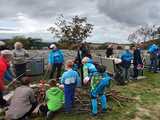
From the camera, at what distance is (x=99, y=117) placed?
902cm

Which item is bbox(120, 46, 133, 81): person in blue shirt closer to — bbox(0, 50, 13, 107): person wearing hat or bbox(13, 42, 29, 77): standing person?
bbox(13, 42, 29, 77): standing person

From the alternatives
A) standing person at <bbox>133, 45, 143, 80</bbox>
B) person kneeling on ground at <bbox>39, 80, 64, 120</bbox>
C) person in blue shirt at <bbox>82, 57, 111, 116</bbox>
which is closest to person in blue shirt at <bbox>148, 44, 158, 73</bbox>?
standing person at <bbox>133, 45, 143, 80</bbox>

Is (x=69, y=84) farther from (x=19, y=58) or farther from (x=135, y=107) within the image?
(x=19, y=58)

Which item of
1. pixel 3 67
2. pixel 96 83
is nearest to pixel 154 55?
pixel 96 83

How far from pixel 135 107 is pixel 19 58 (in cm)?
492

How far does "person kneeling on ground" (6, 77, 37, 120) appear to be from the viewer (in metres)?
8.30

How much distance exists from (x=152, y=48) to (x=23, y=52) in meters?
7.64

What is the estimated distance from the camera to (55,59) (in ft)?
46.8

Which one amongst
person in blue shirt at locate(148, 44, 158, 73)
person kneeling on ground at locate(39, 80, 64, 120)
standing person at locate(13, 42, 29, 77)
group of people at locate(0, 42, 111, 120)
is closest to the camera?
group of people at locate(0, 42, 111, 120)

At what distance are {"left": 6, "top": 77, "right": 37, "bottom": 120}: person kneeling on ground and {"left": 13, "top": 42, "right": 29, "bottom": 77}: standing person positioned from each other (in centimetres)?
413

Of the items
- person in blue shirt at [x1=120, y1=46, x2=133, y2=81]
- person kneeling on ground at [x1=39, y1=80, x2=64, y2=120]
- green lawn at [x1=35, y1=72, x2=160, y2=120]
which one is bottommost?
green lawn at [x1=35, y1=72, x2=160, y2=120]

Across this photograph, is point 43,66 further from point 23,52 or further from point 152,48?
point 152,48

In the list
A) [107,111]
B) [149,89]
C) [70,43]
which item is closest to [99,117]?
[107,111]

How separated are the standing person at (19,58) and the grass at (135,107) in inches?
144
